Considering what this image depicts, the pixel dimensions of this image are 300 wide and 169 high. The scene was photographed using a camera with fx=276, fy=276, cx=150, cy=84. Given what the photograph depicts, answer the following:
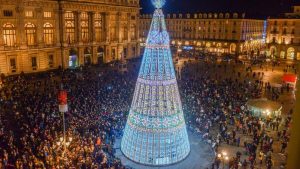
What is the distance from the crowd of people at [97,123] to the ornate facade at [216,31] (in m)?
49.4

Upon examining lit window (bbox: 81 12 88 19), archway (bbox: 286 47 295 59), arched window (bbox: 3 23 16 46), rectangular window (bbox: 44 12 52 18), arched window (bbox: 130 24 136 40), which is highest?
lit window (bbox: 81 12 88 19)

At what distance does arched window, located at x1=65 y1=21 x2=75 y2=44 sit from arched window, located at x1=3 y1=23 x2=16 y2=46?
11135 mm

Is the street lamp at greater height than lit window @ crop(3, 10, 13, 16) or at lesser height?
lesser

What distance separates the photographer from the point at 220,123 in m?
27.0

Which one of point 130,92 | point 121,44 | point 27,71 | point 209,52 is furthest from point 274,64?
point 27,71

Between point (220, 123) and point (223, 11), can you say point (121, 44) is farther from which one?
point (220, 123)

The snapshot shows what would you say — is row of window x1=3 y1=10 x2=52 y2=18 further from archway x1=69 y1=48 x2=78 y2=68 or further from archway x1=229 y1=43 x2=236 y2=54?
archway x1=229 y1=43 x2=236 y2=54

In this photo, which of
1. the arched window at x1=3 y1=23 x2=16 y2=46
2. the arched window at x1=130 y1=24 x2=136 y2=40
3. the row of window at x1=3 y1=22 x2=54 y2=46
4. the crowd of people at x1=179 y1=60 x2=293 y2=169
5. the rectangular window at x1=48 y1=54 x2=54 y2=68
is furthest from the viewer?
the arched window at x1=130 y1=24 x2=136 y2=40

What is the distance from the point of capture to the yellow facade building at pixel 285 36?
76125 mm

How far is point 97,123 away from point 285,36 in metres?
70.5

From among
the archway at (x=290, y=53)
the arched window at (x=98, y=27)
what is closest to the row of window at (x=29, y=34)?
the arched window at (x=98, y=27)

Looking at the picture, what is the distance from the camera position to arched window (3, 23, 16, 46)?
150ft

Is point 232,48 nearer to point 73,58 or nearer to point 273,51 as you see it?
point 273,51

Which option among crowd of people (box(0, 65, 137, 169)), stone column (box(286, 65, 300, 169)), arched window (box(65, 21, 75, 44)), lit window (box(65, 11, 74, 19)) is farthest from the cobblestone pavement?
lit window (box(65, 11, 74, 19))
